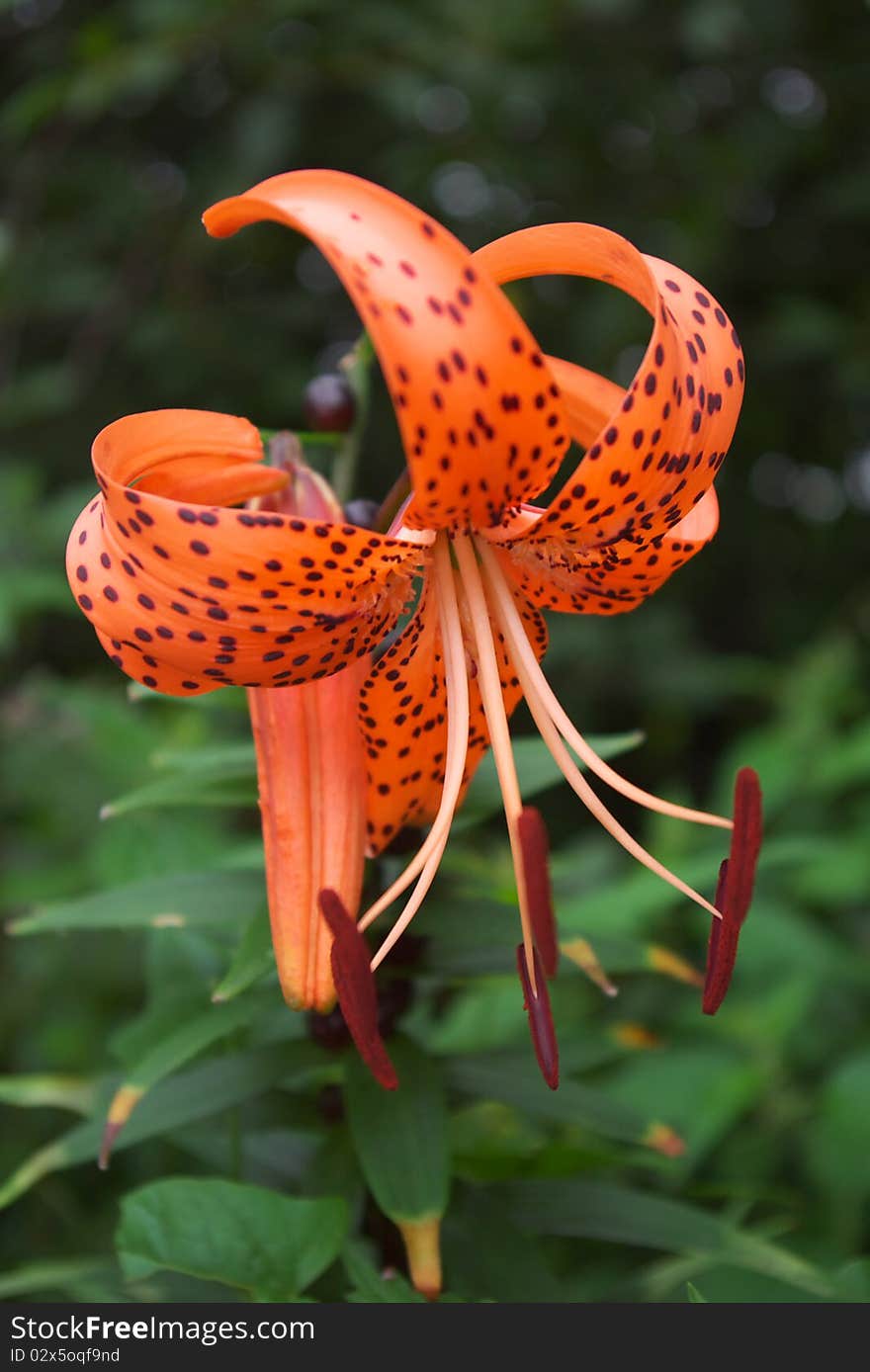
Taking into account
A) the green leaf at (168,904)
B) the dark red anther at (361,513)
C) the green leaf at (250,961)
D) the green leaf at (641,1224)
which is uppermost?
the dark red anther at (361,513)

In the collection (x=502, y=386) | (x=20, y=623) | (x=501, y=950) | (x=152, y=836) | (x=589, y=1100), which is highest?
(x=502, y=386)

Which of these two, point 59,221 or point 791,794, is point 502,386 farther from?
point 59,221

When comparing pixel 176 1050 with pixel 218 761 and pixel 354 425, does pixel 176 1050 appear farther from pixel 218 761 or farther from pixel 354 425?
pixel 354 425

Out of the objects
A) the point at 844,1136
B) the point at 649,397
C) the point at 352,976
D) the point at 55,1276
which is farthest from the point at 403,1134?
the point at 844,1136

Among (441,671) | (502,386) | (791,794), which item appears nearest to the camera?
(502,386)

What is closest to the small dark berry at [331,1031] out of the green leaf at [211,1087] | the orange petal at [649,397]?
the green leaf at [211,1087]

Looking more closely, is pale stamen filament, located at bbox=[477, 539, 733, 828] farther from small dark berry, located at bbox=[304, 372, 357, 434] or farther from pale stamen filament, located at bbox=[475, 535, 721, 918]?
small dark berry, located at bbox=[304, 372, 357, 434]

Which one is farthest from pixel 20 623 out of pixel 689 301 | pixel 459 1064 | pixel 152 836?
pixel 689 301

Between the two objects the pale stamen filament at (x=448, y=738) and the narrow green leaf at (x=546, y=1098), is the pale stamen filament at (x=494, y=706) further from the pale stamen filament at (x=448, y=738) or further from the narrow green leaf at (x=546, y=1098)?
the narrow green leaf at (x=546, y=1098)
